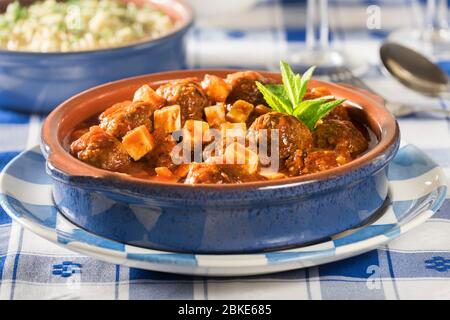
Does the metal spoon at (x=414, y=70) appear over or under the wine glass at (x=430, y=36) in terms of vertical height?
over

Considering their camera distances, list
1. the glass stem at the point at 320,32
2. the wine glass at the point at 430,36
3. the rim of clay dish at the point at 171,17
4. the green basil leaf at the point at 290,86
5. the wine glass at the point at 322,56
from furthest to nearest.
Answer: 1. the wine glass at the point at 430,36
2. the glass stem at the point at 320,32
3. the wine glass at the point at 322,56
4. the rim of clay dish at the point at 171,17
5. the green basil leaf at the point at 290,86

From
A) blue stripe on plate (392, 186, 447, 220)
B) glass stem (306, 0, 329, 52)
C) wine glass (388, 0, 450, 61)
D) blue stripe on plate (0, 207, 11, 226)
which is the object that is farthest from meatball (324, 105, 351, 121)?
wine glass (388, 0, 450, 61)

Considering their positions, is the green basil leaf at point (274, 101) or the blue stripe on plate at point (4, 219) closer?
the green basil leaf at point (274, 101)

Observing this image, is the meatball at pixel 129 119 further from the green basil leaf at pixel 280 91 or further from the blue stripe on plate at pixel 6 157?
the blue stripe on plate at pixel 6 157

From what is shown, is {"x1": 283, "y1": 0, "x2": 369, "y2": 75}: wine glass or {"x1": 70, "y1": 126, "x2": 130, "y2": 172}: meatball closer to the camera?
{"x1": 70, "y1": 126, "x2": 130, "y2": 172}: meatball

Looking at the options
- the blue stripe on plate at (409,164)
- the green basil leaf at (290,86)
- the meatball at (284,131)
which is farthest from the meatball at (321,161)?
the blue stripe on plate at (409,164)

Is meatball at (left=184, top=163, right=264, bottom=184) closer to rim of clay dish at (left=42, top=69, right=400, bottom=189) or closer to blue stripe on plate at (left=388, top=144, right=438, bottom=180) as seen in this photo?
rim of clay dish at (left=42, top=69, right=400, bottom=189)
